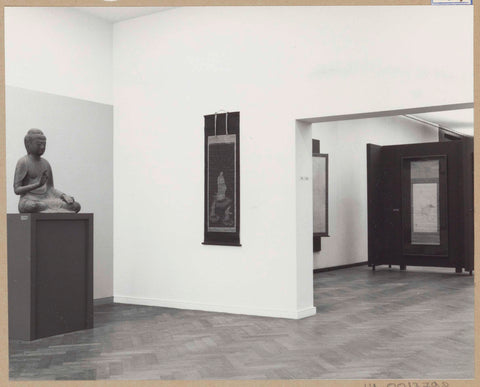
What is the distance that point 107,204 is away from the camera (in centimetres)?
827

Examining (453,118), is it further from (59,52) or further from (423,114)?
(59,52)

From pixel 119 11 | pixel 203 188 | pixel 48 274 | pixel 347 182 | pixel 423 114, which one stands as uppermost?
pixel 119 11

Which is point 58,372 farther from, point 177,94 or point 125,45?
point 125,45

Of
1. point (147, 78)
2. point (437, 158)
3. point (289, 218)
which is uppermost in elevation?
point (147, 78)

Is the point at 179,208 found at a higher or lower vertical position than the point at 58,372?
higher

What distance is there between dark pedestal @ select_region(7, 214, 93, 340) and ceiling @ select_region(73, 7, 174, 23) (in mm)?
2936

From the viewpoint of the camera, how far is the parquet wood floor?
4648mm

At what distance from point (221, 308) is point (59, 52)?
3.63 metres

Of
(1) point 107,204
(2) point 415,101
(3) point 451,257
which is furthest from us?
(3) point 451,257

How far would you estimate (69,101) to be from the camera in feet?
25.6

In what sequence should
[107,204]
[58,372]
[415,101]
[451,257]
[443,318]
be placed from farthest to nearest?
[451,257] → [107,204] → [443,318] → [415,101] → [58,372]

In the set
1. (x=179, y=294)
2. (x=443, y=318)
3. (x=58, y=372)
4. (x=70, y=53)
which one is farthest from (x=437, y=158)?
(x=58, y=372)

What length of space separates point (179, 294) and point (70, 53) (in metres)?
3.24

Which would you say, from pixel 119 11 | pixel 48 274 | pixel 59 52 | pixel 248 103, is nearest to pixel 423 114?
pixel 248 103
